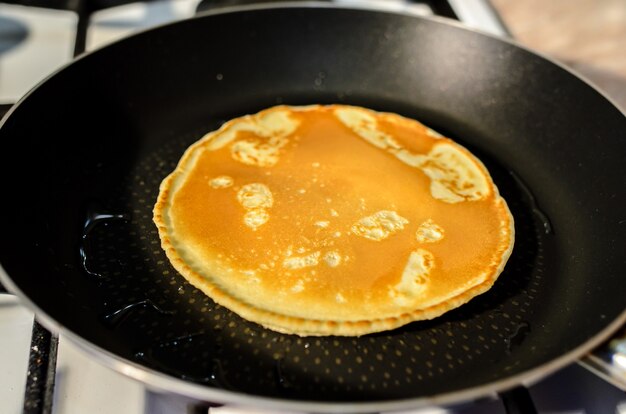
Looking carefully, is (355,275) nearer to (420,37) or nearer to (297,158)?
(297,158)

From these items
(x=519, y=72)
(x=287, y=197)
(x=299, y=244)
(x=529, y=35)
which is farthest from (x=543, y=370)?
(x=529, y=35)

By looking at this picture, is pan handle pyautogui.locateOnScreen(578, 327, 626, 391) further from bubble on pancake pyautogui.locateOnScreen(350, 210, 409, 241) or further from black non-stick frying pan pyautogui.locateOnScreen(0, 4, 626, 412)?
bubble on pancake pyautogui.locateOnScreen(350, 210, 409, 241)

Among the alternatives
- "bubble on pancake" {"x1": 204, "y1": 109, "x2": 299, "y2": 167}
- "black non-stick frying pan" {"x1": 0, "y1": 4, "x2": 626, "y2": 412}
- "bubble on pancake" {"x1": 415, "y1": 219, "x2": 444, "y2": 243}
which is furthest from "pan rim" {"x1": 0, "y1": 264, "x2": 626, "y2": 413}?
"bubble on pancake" {"x1": 204, "y1": 109, "x2": 299, "y2": 167}

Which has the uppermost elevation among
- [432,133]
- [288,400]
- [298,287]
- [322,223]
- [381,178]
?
[432,133]

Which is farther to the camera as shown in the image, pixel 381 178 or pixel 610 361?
pixel 381 178

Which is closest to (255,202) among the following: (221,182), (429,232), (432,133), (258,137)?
(221,182)

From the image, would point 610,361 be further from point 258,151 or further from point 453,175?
point 258,151

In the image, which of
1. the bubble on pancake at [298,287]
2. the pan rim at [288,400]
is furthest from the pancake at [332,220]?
the pan rim at [288,400]
